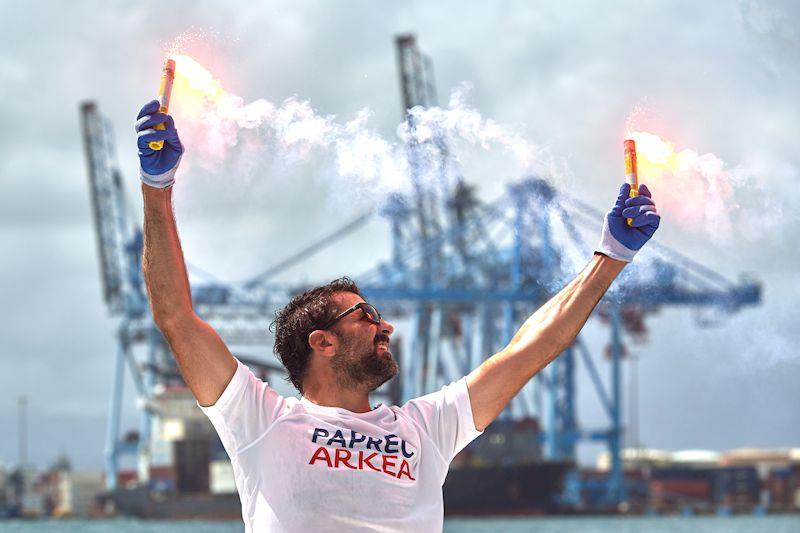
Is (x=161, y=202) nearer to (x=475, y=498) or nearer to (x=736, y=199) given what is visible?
(x=736, y=199)

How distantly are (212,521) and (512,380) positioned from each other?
273 feet

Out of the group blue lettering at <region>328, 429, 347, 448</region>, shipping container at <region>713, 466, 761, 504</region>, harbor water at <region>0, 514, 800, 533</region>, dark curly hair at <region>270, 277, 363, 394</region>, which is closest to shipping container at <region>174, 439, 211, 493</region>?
harbor water at <region>0, 514, 800, 533</region>

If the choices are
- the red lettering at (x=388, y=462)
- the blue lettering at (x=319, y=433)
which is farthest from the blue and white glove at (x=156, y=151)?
the red lettering at (x=388, y=462)

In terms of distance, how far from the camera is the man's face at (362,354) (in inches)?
182

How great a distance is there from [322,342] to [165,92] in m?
1.01

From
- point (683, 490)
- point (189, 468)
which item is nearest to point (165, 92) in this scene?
point (189, 468)

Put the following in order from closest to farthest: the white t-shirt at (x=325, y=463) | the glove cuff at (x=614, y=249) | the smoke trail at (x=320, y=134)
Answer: the white t-shirt at (x=325, y=463) < the glove cuff at (x=614, y=249) < the smoke trail at (x=320, y=134)

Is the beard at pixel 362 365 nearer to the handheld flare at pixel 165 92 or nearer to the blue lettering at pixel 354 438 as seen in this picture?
the blue lettering at pixel 354 438

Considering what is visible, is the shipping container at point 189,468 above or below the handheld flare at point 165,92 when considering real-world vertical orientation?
below

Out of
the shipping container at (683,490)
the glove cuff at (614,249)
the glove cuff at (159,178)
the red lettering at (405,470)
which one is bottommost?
the shipping container at (683,490)

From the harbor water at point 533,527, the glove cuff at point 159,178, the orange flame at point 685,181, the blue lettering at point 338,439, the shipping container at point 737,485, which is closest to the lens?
the blue lettering at point 338,439

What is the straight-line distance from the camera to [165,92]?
15.3 ft

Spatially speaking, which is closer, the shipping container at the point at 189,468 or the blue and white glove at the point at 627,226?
the blue and white glove at the point at 627,226

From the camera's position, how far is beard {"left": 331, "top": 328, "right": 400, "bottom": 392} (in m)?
4.62
